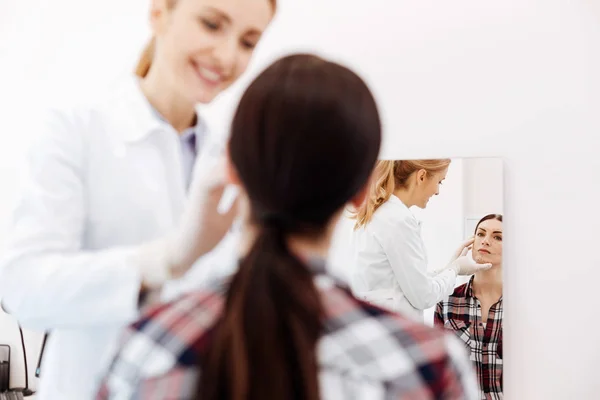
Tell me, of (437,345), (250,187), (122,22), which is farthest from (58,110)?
(437,345)

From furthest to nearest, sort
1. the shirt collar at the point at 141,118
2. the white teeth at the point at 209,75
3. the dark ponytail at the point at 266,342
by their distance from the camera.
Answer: the white teeth at the point at 209,75
the shirt collar at the point at 141,118
the dark ponytail at the point at 266,342

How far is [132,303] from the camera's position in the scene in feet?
4.28

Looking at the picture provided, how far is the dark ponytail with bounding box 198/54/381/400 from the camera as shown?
0.89 m

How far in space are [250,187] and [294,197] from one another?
8 centimetres

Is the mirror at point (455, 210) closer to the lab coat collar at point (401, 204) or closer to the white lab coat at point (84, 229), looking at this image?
the lab coat collar at point (401, 204)

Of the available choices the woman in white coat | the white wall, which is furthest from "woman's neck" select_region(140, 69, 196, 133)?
the white wall

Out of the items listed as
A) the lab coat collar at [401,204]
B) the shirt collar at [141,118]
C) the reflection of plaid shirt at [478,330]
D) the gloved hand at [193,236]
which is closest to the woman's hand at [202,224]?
the gloved hand at [193,236]

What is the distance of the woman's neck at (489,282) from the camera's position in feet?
6.07

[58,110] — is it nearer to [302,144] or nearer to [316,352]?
[302,144]

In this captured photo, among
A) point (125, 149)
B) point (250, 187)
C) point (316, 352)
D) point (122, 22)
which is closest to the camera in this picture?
point (316, 352)

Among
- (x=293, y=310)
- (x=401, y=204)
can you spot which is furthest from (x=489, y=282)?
(x=293, y=310)

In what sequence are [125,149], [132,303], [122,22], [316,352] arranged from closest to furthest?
[316,352] → [132,303] → [125,149] → [122,22]

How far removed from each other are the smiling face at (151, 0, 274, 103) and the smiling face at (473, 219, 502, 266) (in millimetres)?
808

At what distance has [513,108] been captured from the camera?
73.3 inches
